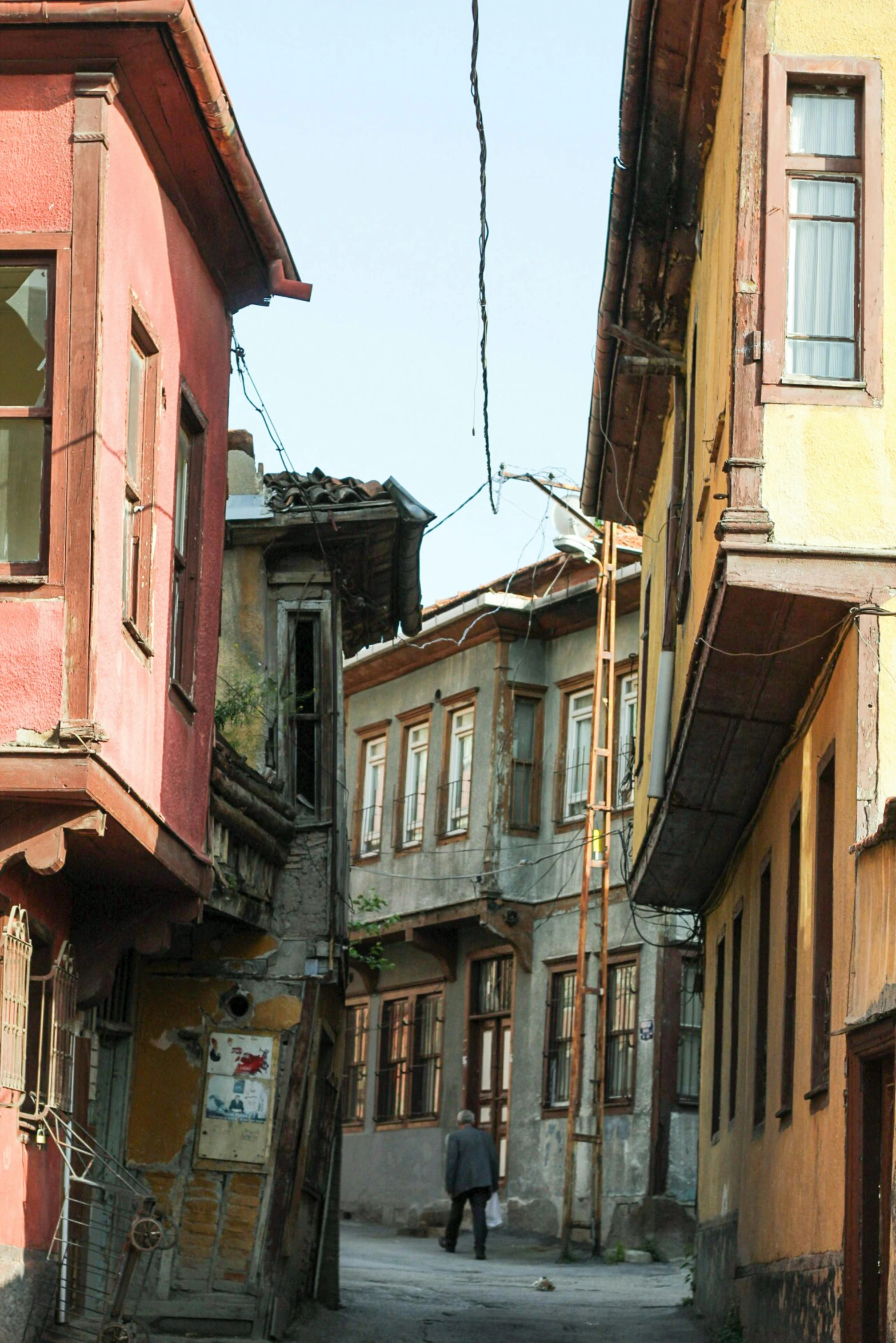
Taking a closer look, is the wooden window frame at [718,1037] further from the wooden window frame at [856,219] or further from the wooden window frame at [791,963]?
the wooden window frame at [856,219]

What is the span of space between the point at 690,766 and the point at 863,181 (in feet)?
14.5

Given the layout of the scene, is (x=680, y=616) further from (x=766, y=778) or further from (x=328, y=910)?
(x=328, y=910)

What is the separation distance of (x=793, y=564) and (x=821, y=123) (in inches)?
97.7

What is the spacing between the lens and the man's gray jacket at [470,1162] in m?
23.1

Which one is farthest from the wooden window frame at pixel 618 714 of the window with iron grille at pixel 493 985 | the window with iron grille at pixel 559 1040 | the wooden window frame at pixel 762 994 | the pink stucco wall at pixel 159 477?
the pink stucco wall at pixel 159 477

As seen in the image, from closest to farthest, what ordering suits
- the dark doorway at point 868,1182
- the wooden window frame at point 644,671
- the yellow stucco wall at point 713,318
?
the dark doorway at point 868,1182
the yellow stucco wall at point 713,318
the wooden window frame at point 644,671

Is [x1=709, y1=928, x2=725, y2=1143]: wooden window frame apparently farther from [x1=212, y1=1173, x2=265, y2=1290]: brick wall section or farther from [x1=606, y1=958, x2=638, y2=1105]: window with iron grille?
[x1=606, y1=958, x2=638, y2=1105]: window with iron grille

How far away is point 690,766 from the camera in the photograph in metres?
13.5

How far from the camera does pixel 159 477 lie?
11227mm

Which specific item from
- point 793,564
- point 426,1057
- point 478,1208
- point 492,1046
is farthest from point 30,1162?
point 426,1057

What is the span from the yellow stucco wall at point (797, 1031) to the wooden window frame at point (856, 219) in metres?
1.33

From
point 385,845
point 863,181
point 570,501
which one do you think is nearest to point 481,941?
point 385,845

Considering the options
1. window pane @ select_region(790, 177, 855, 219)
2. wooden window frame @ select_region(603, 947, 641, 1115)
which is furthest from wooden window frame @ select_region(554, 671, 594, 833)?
window pane @ select_region(790, 177, 855, 219)

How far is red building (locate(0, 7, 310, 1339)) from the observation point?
9.66 m
